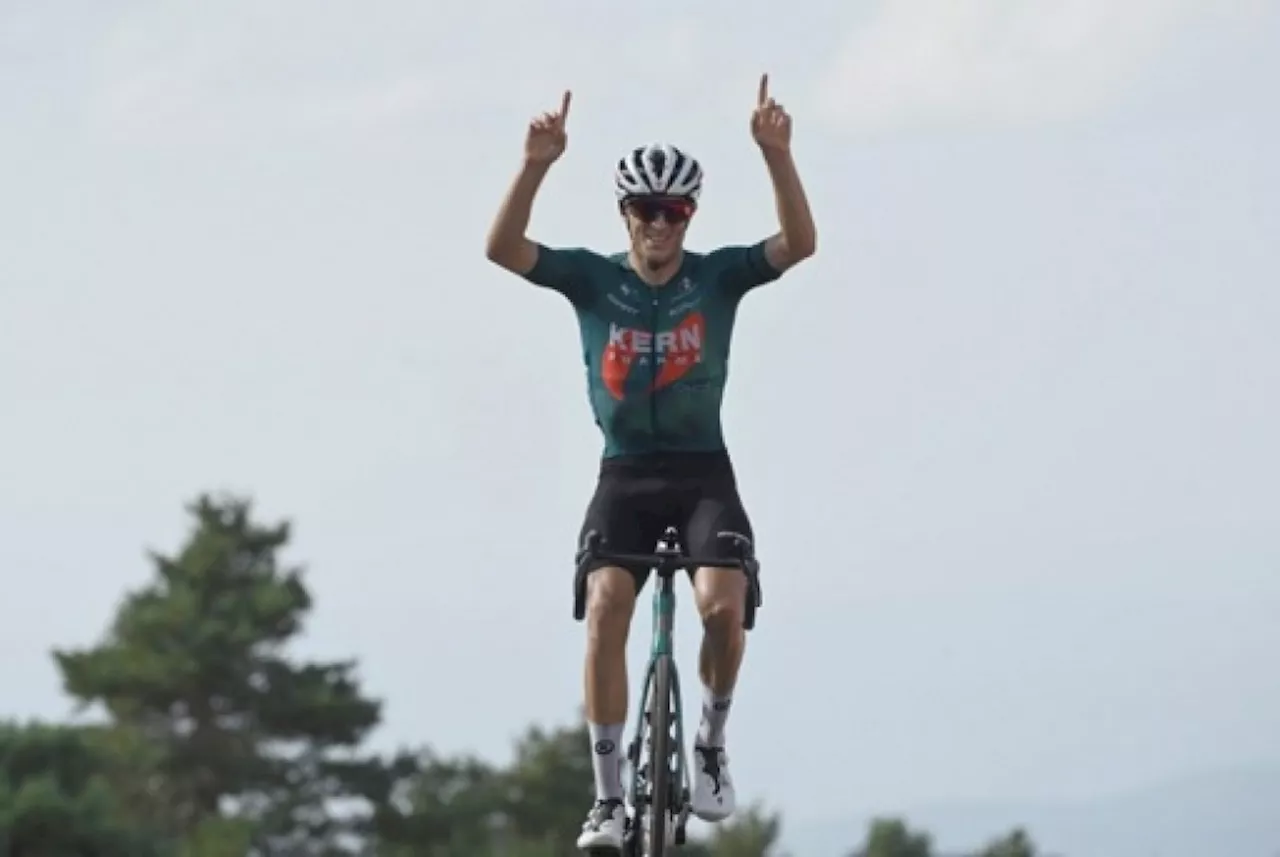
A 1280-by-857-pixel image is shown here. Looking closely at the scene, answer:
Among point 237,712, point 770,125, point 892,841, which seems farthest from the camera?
point 892,841

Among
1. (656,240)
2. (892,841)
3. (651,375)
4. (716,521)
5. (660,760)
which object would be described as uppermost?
(892,841)

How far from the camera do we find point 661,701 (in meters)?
15.9

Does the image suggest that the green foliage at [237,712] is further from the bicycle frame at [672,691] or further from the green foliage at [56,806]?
the bicycle frame at [672,691]

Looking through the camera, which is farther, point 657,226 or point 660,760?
point 660,760

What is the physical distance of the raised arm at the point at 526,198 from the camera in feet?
50.3

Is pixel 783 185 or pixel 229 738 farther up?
pixel 229 738

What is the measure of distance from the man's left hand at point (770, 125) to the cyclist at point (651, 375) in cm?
2

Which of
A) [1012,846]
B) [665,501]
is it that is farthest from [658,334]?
[1012,846]

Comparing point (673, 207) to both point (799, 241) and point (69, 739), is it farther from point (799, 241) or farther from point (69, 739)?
point (69, 739)

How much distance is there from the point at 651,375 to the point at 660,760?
5.35ft

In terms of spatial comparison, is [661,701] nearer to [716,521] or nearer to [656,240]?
[716,521]

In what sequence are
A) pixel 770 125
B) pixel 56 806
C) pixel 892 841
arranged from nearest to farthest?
pixel 770 125
pixel 56 806
pixel 892 841

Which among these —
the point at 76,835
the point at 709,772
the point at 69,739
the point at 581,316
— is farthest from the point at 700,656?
the point at 69,739

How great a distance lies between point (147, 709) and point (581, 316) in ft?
212
